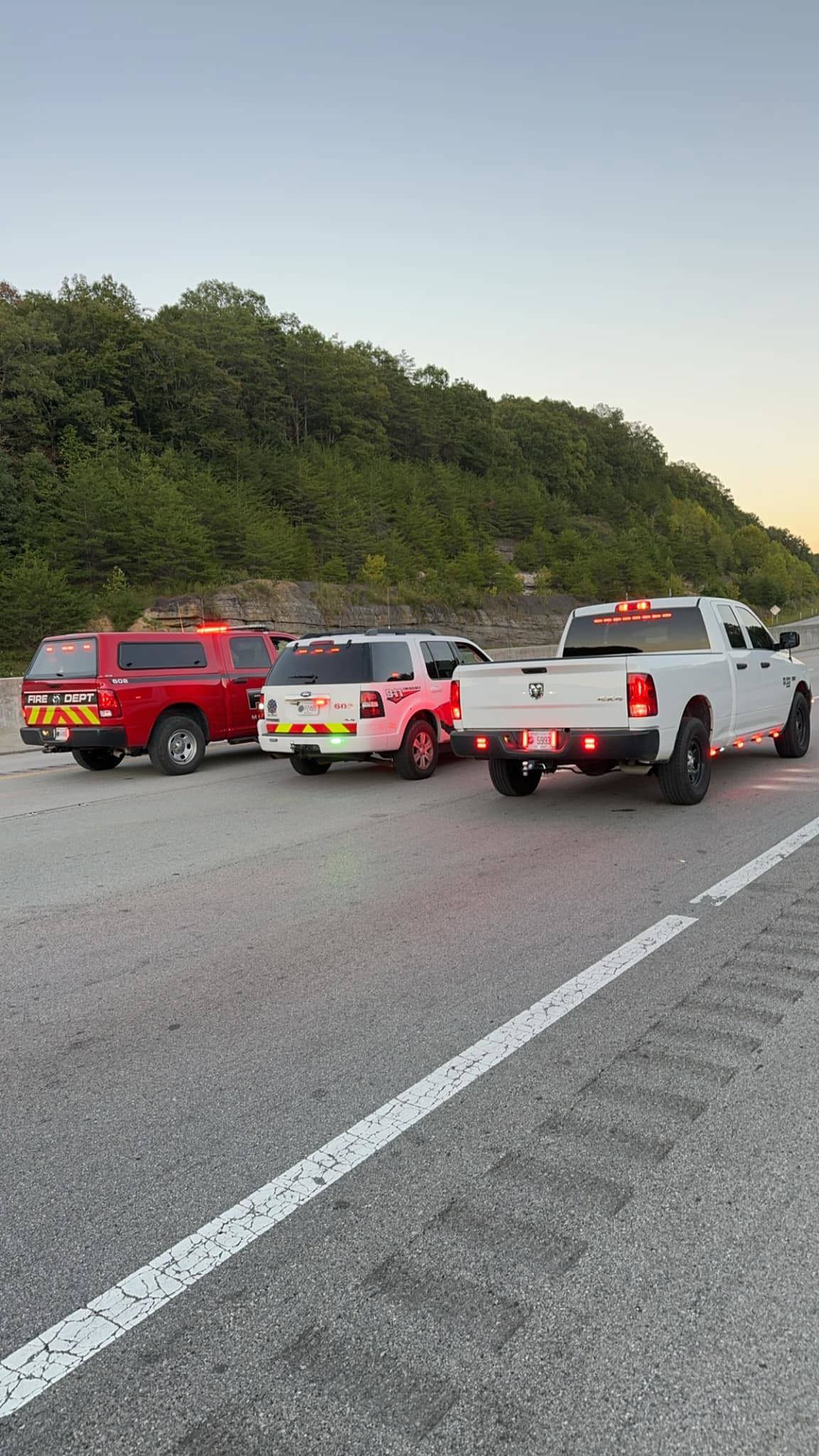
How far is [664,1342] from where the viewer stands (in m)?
2.11

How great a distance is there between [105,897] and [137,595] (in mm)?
49501

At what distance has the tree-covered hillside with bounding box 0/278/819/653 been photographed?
2253 inches

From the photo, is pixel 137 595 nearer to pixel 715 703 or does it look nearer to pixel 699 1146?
pixel 715 703

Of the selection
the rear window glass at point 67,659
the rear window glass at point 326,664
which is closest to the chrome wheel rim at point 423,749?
the rear window glass at point 326,664

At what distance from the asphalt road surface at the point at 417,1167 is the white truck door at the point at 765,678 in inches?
158

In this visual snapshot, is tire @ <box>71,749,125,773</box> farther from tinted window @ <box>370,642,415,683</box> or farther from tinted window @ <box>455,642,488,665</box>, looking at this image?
tinted window @ <box>455,642,488,665</box>

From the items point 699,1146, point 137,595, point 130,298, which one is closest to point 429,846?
point 699,1146

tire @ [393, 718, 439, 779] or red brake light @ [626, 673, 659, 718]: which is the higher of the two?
red brake light @ [626, 673, 659, 718]

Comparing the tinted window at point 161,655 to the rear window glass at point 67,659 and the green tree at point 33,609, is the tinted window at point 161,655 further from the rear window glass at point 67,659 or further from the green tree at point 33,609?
the green tree at point 33,609

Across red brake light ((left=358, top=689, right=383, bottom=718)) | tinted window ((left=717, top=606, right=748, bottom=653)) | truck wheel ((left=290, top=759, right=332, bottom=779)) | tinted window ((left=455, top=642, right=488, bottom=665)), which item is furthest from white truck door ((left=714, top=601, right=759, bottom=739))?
truck wheel ((left=290, top=759, right=332, bottom=779))

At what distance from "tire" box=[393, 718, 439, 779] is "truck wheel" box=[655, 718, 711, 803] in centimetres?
322

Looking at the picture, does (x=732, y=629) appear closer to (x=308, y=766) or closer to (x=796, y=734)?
(x=796, y=734)

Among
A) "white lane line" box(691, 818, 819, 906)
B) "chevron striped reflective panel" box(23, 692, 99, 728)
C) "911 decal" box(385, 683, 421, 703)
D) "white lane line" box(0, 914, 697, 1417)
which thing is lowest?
"white lane line" box(0, 914, 697, 1417)

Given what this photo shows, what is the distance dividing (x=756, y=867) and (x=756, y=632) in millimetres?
5053
